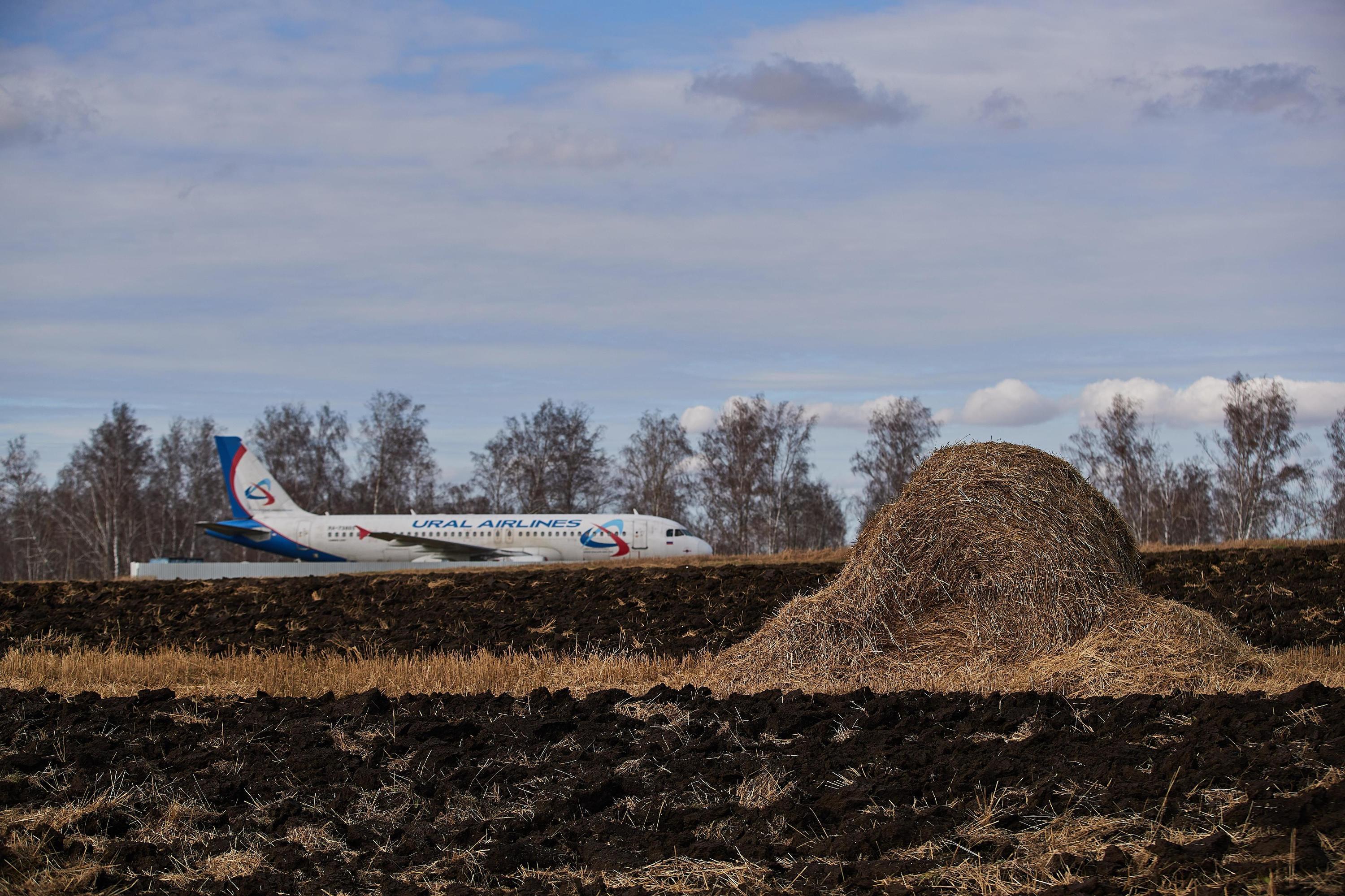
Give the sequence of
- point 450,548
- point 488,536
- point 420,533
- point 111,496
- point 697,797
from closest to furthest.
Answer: point 697,797 < point 488,536 < point 450,548 < point 420,533 < point 111,496

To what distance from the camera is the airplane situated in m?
36.2

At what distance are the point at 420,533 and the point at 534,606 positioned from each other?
22414 millimetres

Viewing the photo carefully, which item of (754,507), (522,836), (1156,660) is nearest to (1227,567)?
(1156,660)

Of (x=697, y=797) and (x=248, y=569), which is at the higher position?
(x=697, y=797)

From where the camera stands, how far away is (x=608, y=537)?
3644 centimetres

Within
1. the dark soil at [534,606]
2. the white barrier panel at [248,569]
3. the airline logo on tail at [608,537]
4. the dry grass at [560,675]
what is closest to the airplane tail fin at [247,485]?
the white barrier panel at [248,569]

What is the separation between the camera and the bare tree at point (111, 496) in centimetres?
5441

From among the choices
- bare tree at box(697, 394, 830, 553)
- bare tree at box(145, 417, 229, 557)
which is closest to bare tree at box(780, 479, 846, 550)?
bare tree at box(697, 394, 830, 553)

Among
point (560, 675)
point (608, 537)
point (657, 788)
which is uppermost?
point (608, 537)

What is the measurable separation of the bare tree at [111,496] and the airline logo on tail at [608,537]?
92.8 feet

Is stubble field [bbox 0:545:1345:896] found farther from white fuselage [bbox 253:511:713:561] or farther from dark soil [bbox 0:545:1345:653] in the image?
white fuselage [bbox 253:511:713:561]

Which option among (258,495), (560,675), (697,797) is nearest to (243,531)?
(258,495)

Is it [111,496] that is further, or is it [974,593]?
[111,496]

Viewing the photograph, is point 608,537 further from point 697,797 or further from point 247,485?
point 697,797
